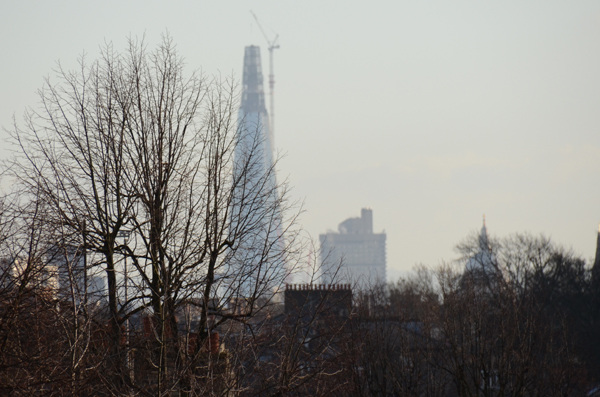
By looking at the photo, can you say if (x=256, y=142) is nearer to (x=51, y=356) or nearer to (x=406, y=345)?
(x=51, y=356)

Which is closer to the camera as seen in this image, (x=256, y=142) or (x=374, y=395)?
(x=256, y=142)

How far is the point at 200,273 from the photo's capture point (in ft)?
70.0

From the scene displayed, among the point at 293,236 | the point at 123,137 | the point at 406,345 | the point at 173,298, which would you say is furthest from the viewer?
the point at 406,345

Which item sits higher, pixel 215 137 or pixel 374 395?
pixel 215 137

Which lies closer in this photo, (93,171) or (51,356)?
(51,356)

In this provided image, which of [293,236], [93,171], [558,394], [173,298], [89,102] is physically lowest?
[558,394]

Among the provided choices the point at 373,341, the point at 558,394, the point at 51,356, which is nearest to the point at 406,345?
the point at 373,341

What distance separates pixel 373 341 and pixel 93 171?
15583mm

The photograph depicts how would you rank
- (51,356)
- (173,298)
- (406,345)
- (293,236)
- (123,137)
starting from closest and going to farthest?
(51,356), (173,298), (123,137), (293,236), (406,345)

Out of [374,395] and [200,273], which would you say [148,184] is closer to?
[200,273]

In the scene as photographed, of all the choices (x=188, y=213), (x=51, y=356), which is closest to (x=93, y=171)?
(x=188, y=213)

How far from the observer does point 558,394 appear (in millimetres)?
29453

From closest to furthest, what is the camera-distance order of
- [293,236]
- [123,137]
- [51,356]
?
[51,356] < [123,137] < [293,236]

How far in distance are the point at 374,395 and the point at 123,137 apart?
13.8 metres
